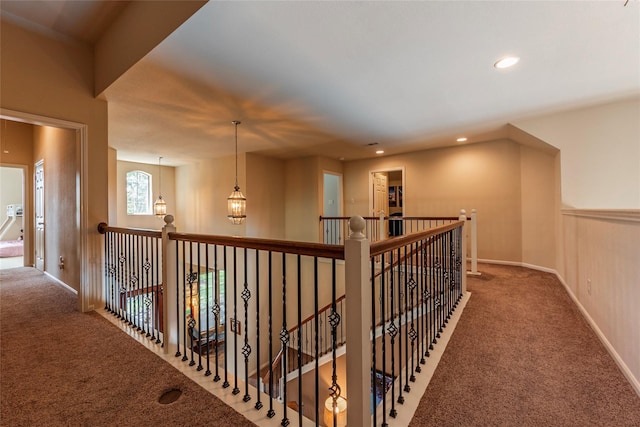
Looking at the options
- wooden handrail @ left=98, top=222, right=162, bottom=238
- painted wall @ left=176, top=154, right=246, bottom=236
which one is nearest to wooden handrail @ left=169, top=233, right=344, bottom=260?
wooden handrail @ left=98, top=222, right=162, bottom=238

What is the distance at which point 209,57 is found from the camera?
227 centimetres

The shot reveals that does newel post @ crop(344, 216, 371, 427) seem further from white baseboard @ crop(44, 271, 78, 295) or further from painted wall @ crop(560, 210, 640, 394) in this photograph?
white baseboard @ crop(44, 271, 78, 295)

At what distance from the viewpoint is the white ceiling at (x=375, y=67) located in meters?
1.88

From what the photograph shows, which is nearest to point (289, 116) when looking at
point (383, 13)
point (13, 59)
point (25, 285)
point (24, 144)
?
point (383, 13)

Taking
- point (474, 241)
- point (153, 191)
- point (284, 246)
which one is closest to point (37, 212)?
point (153, 191)

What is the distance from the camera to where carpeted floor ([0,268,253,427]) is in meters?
1.48

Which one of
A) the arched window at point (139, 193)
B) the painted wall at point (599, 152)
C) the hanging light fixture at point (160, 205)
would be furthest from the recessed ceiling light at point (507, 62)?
the arched window at point (139, 193)

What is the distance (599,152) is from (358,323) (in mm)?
4565

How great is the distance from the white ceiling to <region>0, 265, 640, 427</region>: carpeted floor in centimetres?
247

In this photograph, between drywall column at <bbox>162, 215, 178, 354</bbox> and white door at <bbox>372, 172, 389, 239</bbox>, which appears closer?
Result: drywall column at <bbox>162, 215, 178, 354</bbox>

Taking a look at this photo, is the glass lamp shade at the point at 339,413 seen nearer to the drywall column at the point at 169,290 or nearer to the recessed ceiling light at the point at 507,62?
the drywall column at the point at 169,290

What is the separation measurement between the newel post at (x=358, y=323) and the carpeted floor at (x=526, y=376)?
0.50 m

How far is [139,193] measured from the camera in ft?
24.3

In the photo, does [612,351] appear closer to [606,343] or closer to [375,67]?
[606,343]
